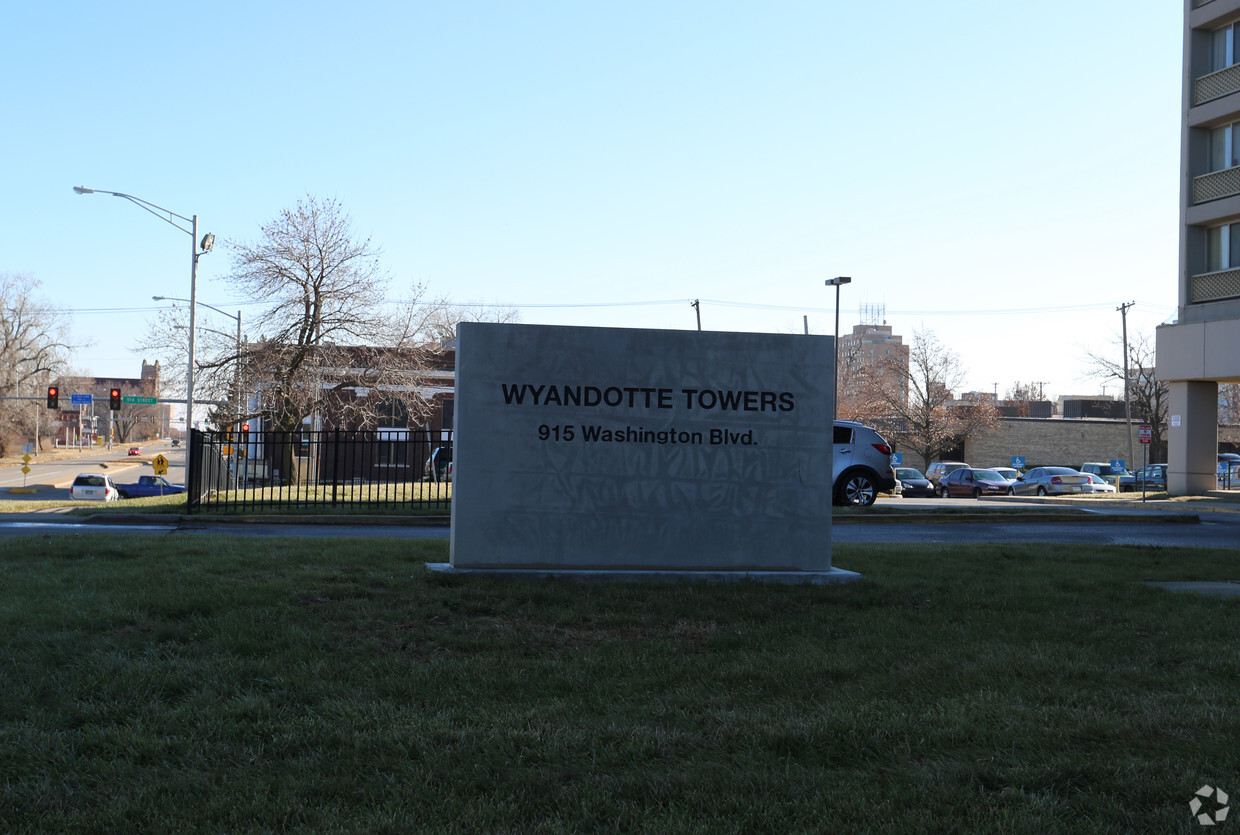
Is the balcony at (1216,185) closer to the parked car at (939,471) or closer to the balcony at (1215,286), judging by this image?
the balcony at (1215,286)

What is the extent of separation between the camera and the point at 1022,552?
11.3 m

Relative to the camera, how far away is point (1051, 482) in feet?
140

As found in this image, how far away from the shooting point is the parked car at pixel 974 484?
41.3m

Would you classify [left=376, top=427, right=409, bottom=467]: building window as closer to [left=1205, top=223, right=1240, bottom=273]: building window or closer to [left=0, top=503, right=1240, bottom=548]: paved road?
[left=0, top=503, right=1240, bottom=548]: paved road

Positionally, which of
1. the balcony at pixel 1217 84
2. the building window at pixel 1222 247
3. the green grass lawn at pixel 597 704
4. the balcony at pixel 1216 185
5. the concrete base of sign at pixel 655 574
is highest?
the balcony at pixel 1217 84

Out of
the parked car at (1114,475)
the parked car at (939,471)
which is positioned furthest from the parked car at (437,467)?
the parked car at (1114,475)

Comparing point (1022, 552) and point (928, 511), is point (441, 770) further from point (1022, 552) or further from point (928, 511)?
point (928, 511)

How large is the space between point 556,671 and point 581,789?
1787 millimetres

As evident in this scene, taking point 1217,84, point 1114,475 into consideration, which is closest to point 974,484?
point 1114,475

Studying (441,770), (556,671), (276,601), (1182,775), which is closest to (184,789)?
(441,770)

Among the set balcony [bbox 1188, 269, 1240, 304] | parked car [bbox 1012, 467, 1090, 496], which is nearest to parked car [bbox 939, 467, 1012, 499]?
parked car [bbox 1012, 467, 1090, 496]

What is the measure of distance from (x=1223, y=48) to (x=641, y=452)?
3302 centimetres

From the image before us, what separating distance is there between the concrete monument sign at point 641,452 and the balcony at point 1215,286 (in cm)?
2814
